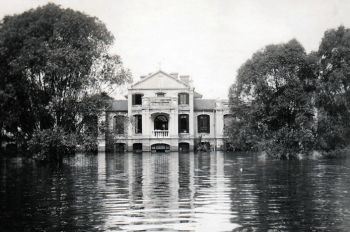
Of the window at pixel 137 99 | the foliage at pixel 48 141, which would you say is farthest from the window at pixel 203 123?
the foliage at pixel 48 141

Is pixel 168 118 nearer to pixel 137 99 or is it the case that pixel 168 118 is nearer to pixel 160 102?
pixel 160 102

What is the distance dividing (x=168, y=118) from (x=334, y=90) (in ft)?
107

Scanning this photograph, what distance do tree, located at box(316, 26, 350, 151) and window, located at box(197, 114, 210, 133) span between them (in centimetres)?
3048

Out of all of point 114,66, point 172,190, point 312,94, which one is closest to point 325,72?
point 312,94

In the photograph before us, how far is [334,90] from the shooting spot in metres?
40.5

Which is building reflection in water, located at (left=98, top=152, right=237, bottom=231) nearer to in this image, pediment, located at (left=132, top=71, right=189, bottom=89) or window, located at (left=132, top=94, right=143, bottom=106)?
pediment, located at (left=132, top=71, right=189, bottom=89)

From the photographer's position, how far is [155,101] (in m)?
69.2

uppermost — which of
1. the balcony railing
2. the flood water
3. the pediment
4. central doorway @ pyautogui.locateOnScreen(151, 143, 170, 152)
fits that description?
the pediment

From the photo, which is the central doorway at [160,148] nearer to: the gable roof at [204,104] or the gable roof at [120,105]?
the gable roof at [204,104]

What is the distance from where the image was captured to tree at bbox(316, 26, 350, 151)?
40219 mm

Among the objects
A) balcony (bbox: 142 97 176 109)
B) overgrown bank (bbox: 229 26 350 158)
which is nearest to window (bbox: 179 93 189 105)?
balcony (bbox: 142 97 176 109)

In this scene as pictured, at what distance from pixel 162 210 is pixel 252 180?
9.83 m

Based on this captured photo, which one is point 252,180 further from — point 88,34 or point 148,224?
point 88,34

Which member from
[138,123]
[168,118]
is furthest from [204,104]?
[138,123]
